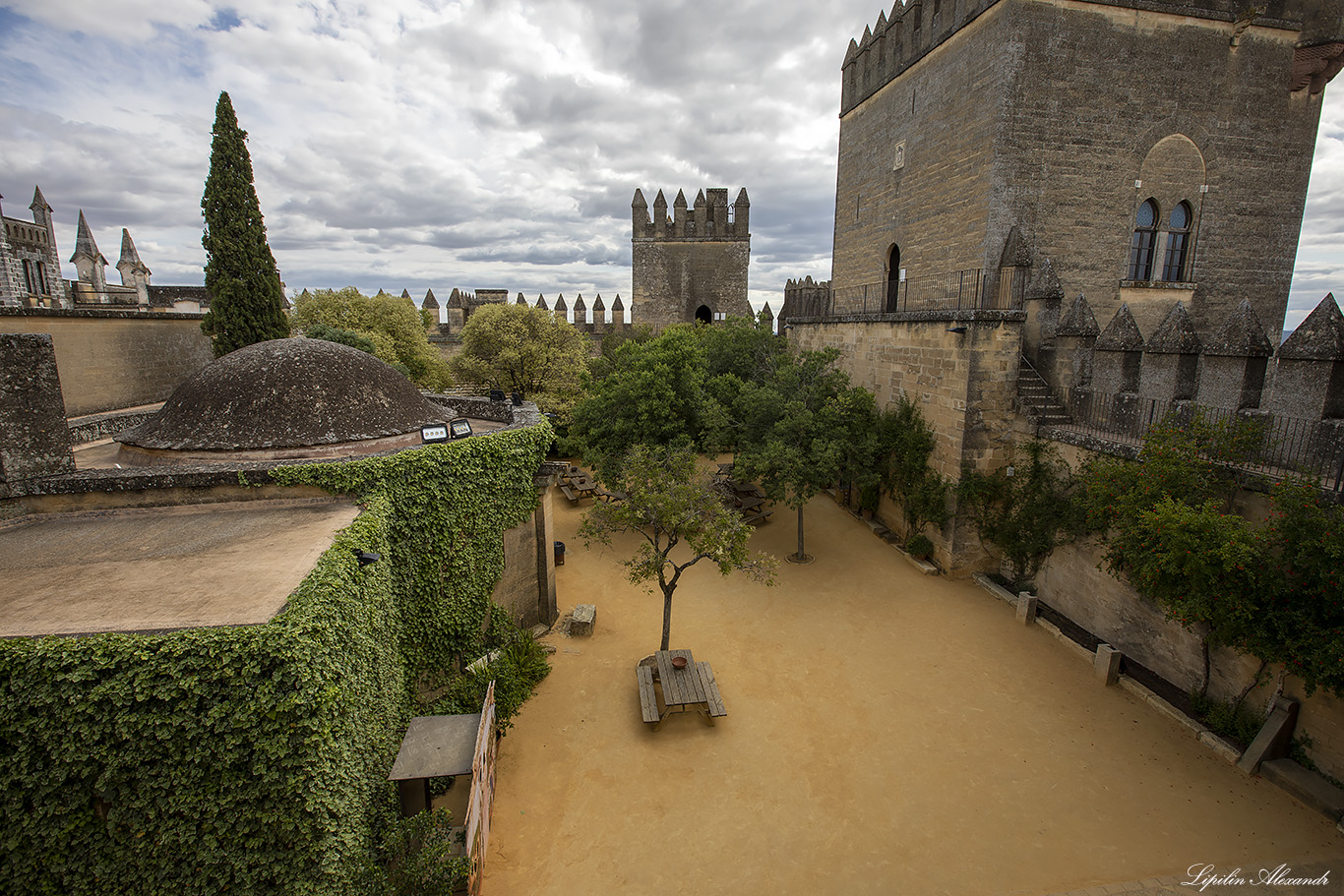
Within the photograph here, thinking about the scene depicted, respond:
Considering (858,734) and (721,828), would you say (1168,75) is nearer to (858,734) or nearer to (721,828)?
(858,734)

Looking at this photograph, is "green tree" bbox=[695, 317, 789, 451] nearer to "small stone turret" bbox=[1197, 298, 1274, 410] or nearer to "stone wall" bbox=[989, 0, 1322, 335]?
"stone wall" bbox=[989, 0, 1322, 335]

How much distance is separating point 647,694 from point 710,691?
99 centimetres

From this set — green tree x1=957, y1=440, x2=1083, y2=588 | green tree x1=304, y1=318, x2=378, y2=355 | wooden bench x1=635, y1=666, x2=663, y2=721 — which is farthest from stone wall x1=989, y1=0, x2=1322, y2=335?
green tree x1=304, y1=318, x2=378, y2=355

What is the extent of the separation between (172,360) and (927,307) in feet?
71.4

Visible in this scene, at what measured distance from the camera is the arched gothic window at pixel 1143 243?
Result: 14.6 metres

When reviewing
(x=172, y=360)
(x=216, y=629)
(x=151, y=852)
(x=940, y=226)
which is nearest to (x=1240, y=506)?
(x=940, y=226)

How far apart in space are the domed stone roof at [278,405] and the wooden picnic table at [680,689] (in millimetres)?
5927

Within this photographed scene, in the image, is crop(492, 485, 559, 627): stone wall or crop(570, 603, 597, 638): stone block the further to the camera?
crop(570, 603, 597, 638): stone block

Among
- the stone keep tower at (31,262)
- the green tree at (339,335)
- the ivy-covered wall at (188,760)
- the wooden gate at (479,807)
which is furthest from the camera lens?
the stone keep tower at (31,262)

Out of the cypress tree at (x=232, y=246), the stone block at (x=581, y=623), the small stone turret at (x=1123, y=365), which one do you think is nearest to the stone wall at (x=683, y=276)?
the cypress tree at (x=232, y=246)

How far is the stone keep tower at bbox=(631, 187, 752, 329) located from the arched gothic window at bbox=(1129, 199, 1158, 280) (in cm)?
2034

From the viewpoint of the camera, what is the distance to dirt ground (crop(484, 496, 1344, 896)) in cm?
661

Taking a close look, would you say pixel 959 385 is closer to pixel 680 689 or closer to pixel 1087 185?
pixel 1087 185

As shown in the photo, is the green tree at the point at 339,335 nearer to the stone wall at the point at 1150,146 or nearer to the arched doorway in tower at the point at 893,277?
the arched doorway in tower at the point at 893,277
